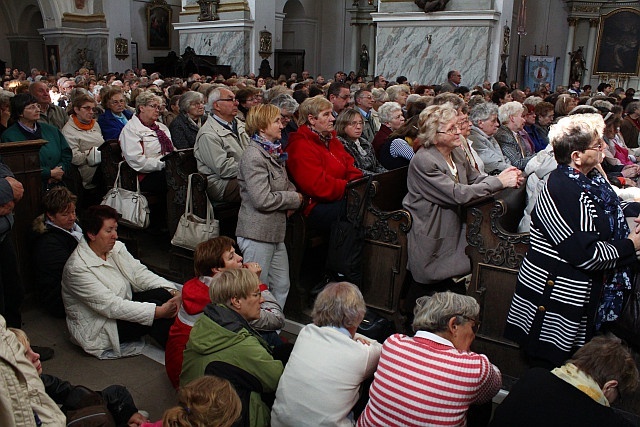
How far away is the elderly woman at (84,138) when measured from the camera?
5836mm

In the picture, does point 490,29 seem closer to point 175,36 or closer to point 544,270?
point 544,270

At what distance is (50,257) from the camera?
4.16 meters

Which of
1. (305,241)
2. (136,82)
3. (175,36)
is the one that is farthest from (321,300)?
(175,36)

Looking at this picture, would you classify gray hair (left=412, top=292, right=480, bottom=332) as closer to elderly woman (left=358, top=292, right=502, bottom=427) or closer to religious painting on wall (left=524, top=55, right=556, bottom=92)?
elderly woman (left=358, top=292, right=502, bottom=427)

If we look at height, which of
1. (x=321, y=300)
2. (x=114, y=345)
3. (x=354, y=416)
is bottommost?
(x=114, y=345)

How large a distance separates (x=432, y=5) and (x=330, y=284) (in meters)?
12.6

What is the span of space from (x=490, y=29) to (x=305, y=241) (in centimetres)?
1091

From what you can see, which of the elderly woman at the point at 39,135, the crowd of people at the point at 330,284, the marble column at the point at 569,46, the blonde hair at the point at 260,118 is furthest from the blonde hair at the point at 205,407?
the marble column at the point at 569,46

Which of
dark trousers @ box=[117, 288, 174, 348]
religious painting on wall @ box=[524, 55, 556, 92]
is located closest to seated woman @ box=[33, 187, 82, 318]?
dark trousers @ box=[117, 288, 174, 348]

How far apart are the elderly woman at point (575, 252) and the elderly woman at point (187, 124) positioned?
364cm

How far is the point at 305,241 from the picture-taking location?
4504mm

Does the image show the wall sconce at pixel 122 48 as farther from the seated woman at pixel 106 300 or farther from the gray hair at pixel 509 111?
the seated woman at pixel 106 300

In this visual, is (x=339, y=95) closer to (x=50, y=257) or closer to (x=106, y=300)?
(x=50, y=257)

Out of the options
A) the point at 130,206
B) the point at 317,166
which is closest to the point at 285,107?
the point at 317,166
